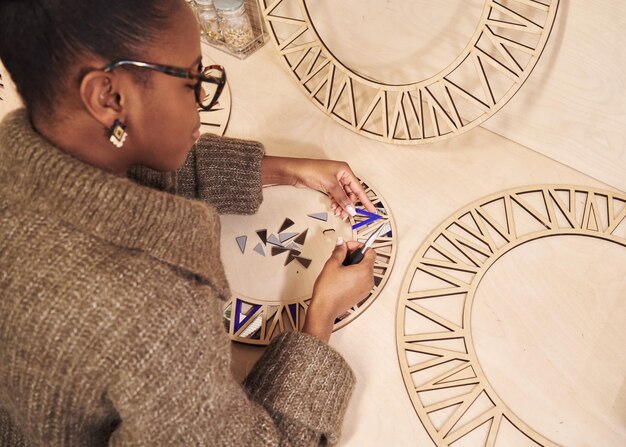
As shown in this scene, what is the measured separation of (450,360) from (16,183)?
553 mm

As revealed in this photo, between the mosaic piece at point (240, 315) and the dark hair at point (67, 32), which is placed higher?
the dark hair at point (67, 32)

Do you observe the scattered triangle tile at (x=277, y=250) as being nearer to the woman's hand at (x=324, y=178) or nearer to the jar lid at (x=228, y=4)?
the woman's hand at (x=324, y=178)

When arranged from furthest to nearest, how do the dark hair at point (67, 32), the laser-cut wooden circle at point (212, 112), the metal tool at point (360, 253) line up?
1. the laser-cut wooden circle at point (212, 112)
2. the metal tool at point (360, 253)
3. the dark hair at point (67, 32)

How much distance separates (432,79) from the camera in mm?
836

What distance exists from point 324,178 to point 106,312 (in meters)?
0.47

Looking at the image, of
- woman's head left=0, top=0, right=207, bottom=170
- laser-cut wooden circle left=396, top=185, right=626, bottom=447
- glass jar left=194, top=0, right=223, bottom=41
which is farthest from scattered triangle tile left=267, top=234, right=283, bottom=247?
glass jar left=194, top=0, right=223, bottom=41

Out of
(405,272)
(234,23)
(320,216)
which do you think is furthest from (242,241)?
(234,23)

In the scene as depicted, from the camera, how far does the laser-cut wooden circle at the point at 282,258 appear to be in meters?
0.74

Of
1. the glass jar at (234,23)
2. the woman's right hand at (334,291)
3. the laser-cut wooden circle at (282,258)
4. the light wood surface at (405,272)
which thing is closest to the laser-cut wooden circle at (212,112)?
the light wood surface at (405,272)

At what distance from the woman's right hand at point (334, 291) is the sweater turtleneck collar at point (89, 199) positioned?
8.2 inches

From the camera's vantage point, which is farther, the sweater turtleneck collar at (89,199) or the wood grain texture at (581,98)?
the wood grain texture at (581,98)

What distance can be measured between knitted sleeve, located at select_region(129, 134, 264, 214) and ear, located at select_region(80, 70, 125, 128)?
0.33 metres

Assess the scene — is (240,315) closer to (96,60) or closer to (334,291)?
(334,291)

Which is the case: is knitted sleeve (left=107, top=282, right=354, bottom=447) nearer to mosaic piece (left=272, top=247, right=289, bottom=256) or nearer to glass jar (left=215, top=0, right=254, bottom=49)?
mosaic piece (left=272, top=247, right=289, bottom=256)
